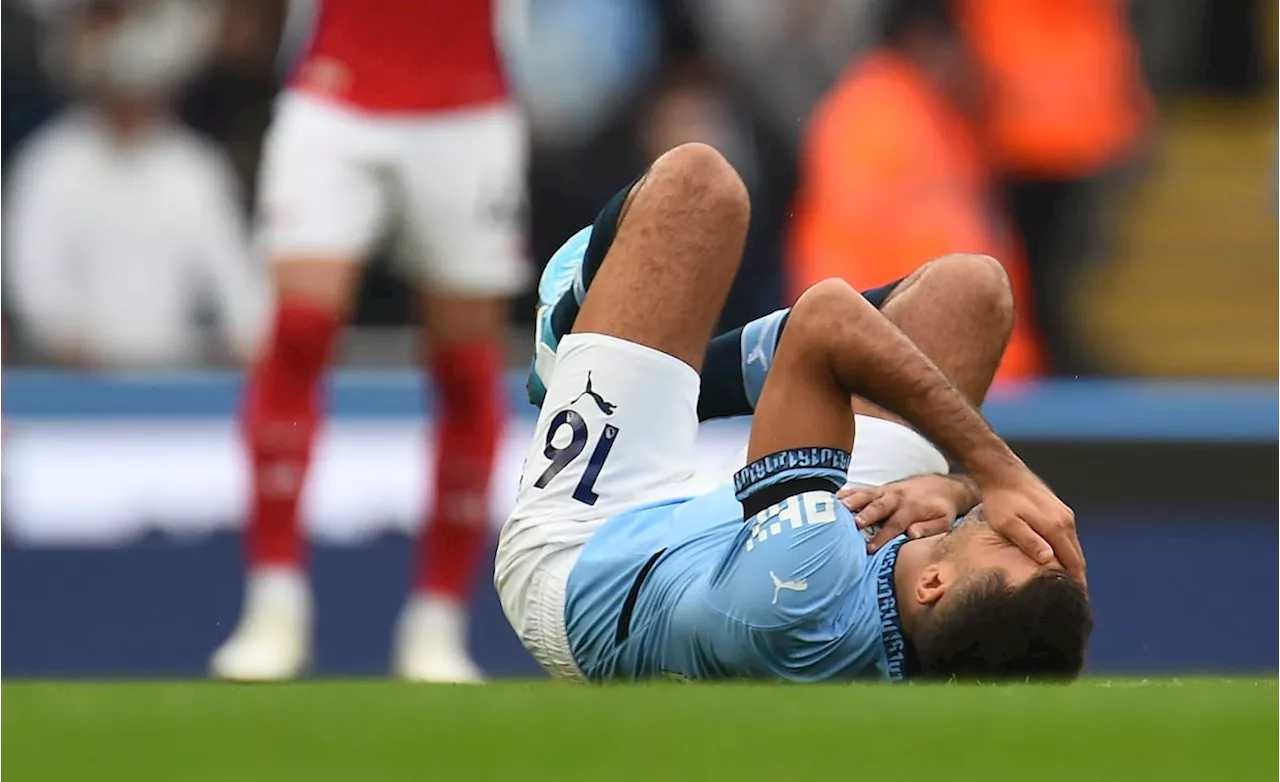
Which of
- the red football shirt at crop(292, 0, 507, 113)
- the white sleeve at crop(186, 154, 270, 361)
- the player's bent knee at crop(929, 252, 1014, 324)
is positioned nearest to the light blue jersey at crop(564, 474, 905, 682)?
the player's bent knee at crop(929, 252, 1014, 324)

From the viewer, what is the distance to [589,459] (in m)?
4.41

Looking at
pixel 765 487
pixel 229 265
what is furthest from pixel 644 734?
pixel 229 265

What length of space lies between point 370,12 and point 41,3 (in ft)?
8.40

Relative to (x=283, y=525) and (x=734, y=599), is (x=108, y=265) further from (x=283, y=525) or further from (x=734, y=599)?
(x=734, y=599)

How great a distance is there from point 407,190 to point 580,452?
2.05 metres

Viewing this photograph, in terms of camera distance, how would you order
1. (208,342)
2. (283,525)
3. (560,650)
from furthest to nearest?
(208,342) → (283,525) → (560,650)

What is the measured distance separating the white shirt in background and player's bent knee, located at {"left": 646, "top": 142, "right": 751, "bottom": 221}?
3.79m

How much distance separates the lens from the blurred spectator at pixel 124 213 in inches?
318

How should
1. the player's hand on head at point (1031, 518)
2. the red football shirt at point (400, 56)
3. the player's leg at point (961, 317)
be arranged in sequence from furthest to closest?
the red football shirt at point (400, 56)
the player's leg at point (961, 317)
the player's hand on head at point (1031, 518)

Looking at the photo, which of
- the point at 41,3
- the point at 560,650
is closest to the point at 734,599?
the point at 560,650

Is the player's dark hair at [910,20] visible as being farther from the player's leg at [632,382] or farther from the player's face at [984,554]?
the player's face at [984,554]

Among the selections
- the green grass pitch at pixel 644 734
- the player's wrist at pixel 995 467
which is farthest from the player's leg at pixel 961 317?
the green grass pitch at pixel 644 734

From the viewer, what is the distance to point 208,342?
26.7 ft

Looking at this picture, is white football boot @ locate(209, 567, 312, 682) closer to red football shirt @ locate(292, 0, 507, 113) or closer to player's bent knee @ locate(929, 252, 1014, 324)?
red football shirt @ locate(292, 0, 507, 113)
